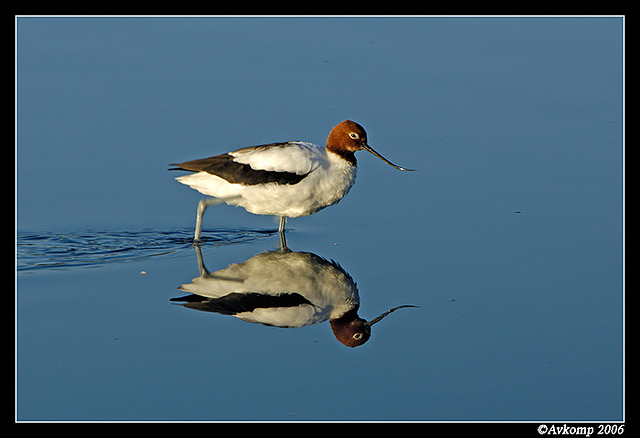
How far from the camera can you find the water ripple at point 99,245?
6.95 meters

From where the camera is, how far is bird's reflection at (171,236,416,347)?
608 cm

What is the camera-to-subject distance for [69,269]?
269 inches

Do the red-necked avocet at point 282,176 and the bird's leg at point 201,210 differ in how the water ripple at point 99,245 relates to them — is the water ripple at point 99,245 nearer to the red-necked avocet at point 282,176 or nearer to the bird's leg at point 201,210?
the bird's leg at point 201,210

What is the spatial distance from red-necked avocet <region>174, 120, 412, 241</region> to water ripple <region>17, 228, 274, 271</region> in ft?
0.79

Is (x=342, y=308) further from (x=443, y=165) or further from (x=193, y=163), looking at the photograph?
(x=443, y=165)

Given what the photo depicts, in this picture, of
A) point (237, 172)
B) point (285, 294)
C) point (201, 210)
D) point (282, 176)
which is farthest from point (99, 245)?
point (285, 294)

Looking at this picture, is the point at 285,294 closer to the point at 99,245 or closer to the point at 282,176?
the point at 282,176

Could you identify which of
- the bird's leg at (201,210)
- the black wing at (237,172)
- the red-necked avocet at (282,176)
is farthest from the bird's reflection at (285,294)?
the black wing at (237,172)

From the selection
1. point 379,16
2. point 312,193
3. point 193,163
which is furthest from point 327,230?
point 379,16

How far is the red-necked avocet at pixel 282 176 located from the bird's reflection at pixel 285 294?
532 millimetres

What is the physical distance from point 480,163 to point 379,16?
473 cm

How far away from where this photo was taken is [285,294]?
21.0 ft

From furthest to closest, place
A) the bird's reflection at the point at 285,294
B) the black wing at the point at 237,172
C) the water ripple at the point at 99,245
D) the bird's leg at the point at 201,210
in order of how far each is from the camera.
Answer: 1. the bird's leg at the point at 201,210
2. the black wing at the point at 237,172
3. the water ripple at the point at 99,245
4. the bird's reflection at the point at 285,294

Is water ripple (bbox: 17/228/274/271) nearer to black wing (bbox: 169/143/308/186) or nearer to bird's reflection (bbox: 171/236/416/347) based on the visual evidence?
bird's reflection (bbox: 171/236/416/347)
